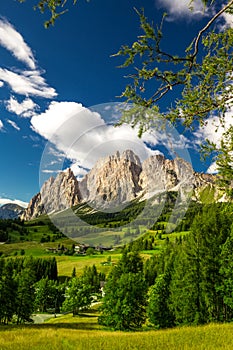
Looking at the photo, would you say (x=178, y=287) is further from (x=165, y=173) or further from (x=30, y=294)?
(x=30, y=294)

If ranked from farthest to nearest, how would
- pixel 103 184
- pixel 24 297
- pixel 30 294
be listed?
pixel 30 294 < pixel 24 297 < pixel 103 184

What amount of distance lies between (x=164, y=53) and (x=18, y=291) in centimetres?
5561

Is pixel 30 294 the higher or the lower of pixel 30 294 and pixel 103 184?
the lower

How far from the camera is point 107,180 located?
31.7 metres

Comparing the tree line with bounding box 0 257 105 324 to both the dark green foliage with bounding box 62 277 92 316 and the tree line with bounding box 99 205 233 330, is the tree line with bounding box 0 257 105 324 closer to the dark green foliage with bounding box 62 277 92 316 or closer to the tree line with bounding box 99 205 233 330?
the dark green foliage with bounding box 62 277 92 316

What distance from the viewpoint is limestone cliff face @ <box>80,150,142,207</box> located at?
80.5 feet

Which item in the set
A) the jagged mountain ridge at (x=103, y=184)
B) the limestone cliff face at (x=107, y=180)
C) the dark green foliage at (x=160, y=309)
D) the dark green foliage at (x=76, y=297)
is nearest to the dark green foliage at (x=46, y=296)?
the dark green foliage at (x=76, y=297)

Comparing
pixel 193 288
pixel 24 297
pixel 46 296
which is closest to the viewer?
pixel 193 288

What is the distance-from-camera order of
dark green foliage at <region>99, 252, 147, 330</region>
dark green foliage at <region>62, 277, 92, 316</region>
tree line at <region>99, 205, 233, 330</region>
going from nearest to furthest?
1. tree line at <region>99, 205, 233, 330</region>
2. dark green foliage at <region>99, 252, 147, 330</region>
3. dark green foliage at <region>62, 277, 92, 316</region>

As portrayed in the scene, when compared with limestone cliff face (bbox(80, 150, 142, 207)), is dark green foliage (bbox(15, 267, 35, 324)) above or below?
below

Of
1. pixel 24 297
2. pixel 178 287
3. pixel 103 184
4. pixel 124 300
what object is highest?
pixel 103 184

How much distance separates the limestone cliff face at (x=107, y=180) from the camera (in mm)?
24547

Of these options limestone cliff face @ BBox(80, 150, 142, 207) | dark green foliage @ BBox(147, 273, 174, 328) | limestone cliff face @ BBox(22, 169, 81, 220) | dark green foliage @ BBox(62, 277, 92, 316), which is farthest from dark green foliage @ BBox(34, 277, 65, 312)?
limestone cliff face @ BBox(22, 169, 81, 220)

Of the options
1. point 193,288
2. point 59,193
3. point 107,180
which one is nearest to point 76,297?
point 59,193
